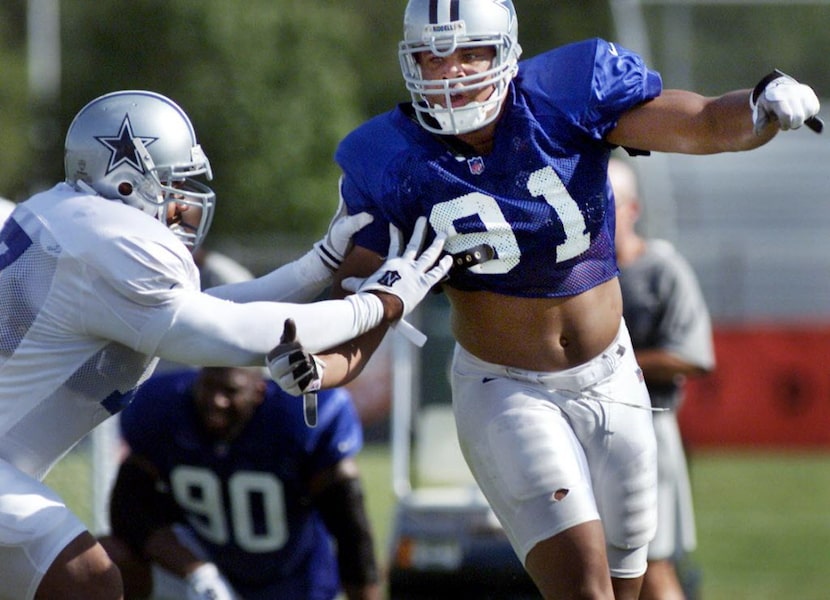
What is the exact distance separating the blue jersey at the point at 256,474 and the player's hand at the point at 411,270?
4.93 feet

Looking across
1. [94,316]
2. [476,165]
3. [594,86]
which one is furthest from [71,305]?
[594,86]

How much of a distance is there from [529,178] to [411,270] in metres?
0.38

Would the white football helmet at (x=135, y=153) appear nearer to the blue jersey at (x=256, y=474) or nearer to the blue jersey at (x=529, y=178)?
the blue jersey at (x=529, y=178)

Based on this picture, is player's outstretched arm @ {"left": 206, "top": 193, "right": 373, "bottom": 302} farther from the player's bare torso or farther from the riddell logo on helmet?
the riddell logo on helmet

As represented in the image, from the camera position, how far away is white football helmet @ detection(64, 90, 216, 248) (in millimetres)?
3717

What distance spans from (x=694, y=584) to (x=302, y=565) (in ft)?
5.24

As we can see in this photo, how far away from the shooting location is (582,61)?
384 cm

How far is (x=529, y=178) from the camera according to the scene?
3.83m

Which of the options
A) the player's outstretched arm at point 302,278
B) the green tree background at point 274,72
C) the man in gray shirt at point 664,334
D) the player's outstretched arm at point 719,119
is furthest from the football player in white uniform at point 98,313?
the green tree background at point 274,72

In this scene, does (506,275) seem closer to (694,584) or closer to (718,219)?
(694,584)

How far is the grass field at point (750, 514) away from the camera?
7.01m

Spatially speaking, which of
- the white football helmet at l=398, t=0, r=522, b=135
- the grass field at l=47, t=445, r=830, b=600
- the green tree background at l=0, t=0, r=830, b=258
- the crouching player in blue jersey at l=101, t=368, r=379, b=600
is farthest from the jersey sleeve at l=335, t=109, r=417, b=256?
the green tree background at l=0, t=0, r=830, b=258

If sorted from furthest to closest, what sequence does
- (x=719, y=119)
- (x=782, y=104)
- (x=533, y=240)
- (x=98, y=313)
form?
1. (x=533, y=240)
2. (x=719, y=119)
3. (x=98, y=313)
4. (x=782, y=104)

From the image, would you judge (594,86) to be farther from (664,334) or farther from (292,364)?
(664,334)
